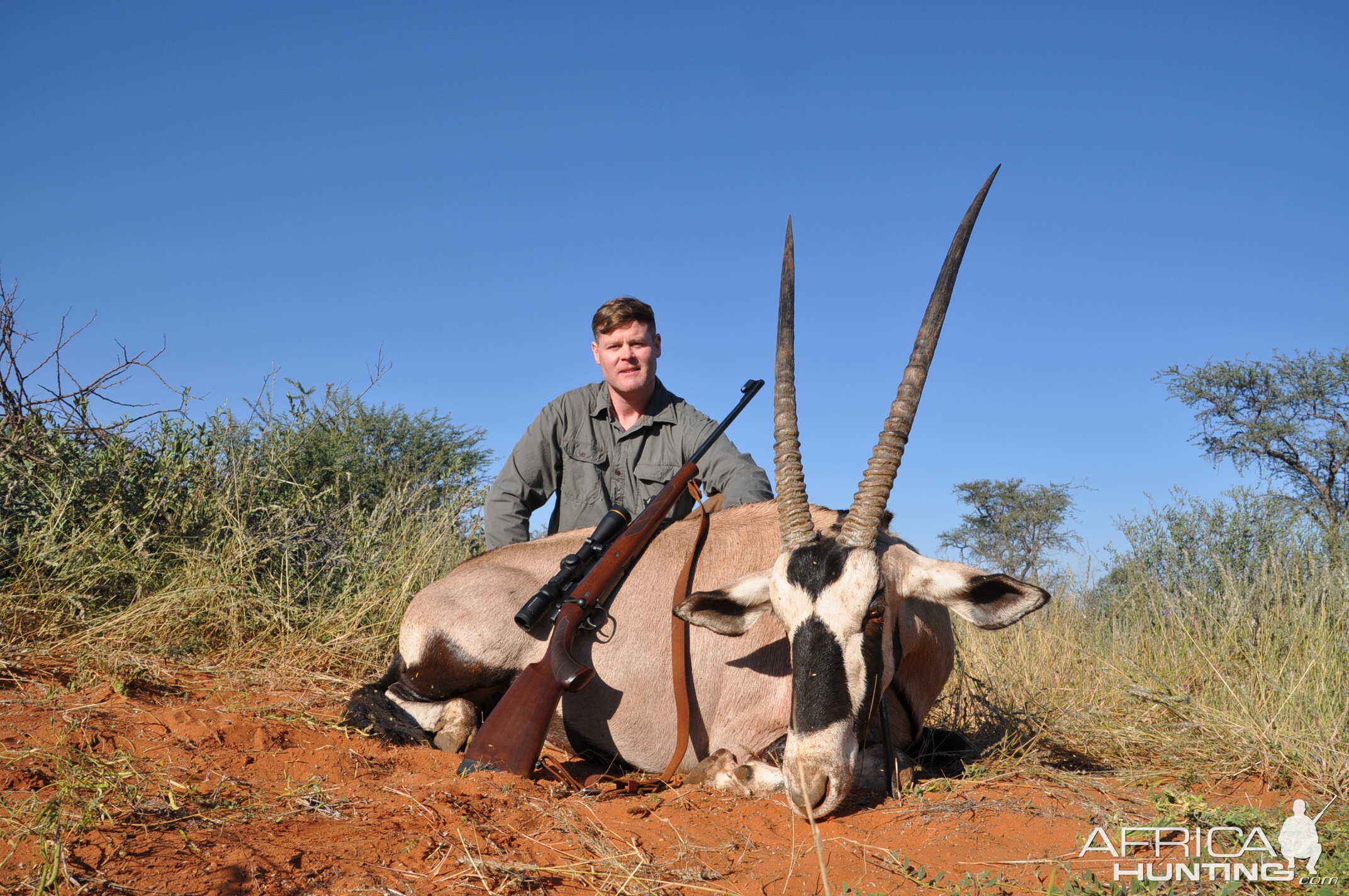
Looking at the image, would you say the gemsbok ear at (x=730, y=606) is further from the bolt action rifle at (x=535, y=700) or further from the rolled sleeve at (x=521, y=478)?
the rolled sleeve at (x=521, y=478)

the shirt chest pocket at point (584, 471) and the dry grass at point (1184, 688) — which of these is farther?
the shirt chest pocket at point (584, 471)

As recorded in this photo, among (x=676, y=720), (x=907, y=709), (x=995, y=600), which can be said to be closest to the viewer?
(x=995, y=600)

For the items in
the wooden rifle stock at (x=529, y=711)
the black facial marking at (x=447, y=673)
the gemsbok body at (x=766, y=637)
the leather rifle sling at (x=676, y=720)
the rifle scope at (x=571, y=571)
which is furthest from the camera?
the black facial marking at (x=447, y=673)

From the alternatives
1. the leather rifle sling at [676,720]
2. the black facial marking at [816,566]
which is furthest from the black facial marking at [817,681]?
the leather rifle sling at [676,720]

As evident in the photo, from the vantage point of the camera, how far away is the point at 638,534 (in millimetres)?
4480

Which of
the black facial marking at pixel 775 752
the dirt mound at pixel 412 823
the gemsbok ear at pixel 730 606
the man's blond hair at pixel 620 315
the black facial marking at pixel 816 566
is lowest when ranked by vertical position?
the dirt mound at pixel 412 823

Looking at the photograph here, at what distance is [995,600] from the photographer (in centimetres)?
375

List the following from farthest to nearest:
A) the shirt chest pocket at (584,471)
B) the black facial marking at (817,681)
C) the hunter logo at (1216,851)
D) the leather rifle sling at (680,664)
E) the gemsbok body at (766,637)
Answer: the shirt chest pocket at (584,471) → the leather rifle sling at (680,664) → the gemsbok body at (766,637) → the black facial marking at (817,681) → the hunter logo at (1216,851)

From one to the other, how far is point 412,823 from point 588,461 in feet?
10.5

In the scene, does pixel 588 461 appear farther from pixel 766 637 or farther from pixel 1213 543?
pixel 1213 543

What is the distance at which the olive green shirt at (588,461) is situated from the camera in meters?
5.93

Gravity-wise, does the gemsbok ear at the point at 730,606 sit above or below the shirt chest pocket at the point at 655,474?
below

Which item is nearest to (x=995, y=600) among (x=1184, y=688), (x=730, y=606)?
(x=730, y=606)

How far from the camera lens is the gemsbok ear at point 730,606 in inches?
151
